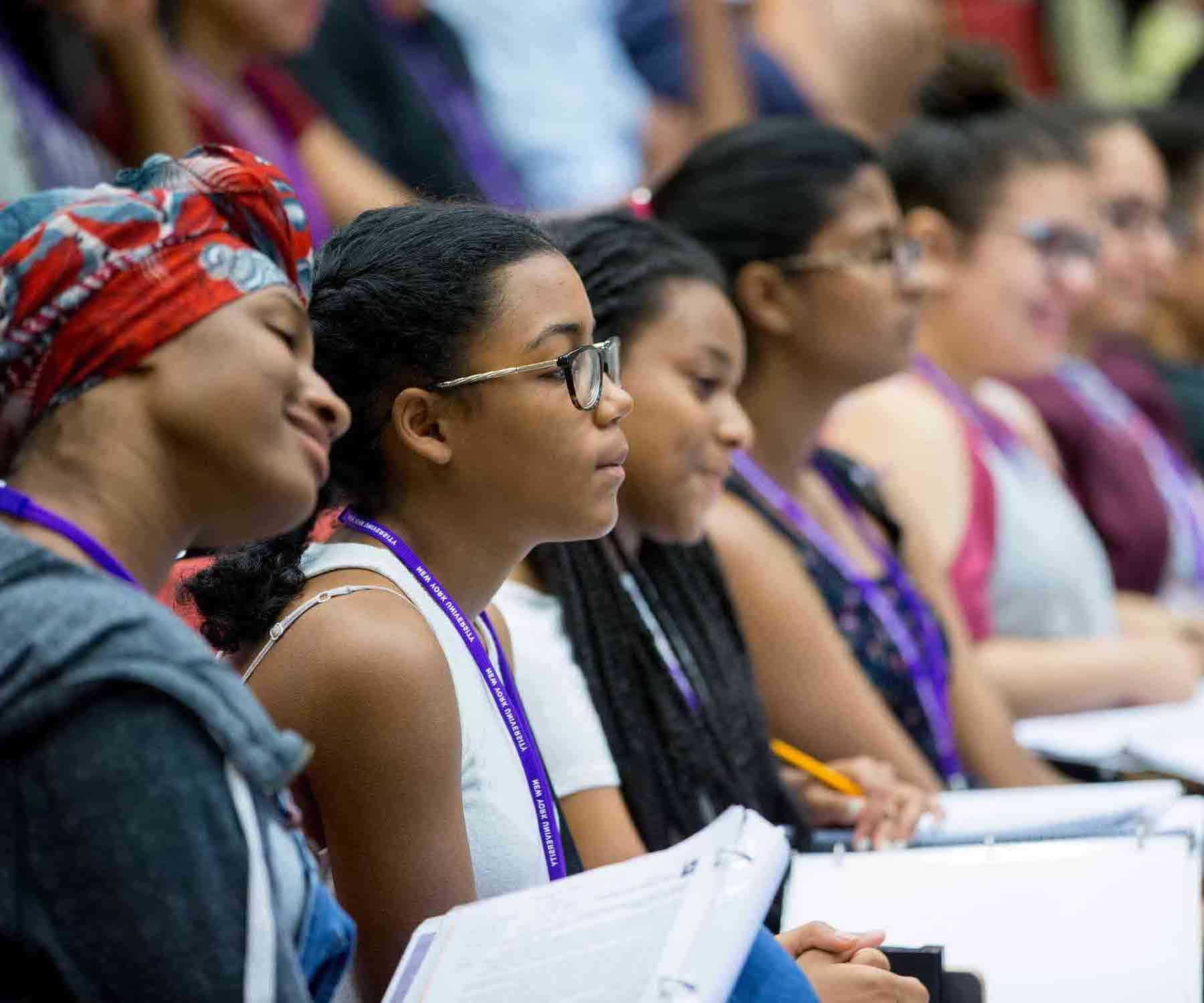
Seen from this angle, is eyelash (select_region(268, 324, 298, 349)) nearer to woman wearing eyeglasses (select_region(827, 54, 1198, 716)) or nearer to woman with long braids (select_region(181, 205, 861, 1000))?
woman with long braids (select_region(181, 205, 861, 1000))

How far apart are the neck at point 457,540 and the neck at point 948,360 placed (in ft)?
6.65

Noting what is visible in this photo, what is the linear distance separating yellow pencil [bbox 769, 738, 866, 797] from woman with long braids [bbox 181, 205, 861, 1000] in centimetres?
62

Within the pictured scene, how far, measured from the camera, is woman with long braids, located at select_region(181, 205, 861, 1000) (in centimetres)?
135

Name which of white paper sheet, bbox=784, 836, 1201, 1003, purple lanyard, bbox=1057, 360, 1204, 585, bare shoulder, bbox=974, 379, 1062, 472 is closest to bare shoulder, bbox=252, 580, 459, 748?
white paper sheet, bbox=784, 836, 1201, 1003

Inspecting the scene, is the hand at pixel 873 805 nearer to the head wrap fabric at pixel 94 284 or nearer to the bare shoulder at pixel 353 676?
the bare shoulder at pixel 353 676

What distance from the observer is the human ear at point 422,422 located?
4.75ft

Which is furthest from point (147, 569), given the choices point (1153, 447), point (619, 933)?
point (1153, 447)

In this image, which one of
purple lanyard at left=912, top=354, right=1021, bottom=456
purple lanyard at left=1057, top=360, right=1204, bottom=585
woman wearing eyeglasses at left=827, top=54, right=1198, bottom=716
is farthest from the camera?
purple lanyard at left=1057, top=360, right=1204, bottom=585

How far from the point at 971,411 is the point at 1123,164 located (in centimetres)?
94

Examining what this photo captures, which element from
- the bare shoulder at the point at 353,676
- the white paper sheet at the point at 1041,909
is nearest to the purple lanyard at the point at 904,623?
the white paper sheet at the point at 1041,909

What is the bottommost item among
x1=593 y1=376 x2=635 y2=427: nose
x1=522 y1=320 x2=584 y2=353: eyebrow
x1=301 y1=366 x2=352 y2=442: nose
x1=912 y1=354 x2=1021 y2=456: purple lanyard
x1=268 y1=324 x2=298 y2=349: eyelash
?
x1=912 y1=354 x2=1021 y2=456: purple lanyard

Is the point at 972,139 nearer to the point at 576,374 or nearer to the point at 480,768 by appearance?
the point at 576,374

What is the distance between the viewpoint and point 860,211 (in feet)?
7.93

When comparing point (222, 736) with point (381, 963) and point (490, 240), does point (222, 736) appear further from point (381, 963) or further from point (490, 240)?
point (490, 240)
